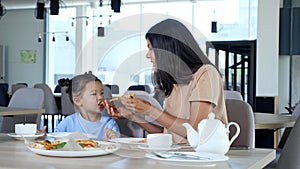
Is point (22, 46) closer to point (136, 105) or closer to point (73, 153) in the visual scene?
point (136, 105)

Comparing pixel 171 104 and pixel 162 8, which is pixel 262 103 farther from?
pixel 171 104

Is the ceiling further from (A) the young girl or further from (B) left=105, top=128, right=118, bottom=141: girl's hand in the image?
(B) left=105, top=128, right=118, bottom=141: girl's hand

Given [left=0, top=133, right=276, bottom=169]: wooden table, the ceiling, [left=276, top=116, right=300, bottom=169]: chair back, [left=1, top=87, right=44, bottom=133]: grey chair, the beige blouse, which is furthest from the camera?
the ceiling

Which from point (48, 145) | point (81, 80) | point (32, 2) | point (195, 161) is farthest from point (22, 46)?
point (195, 161)

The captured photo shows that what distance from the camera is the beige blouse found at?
1714 mm

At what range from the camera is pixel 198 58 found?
70.9 inches

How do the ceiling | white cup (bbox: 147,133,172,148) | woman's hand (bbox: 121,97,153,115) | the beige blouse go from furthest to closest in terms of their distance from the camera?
the ceiling, the beige blouse, woman's hand (bbox: 121,97,153,115), white cup (bbox: 147,133,172,148)

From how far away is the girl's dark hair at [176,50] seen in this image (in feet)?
5.79

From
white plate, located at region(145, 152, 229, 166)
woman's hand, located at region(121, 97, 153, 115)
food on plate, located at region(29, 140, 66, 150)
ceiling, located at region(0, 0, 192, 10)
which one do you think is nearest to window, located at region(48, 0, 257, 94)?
ceiling, located at region(0, 0, 192, 10)

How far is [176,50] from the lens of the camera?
1.78 metres

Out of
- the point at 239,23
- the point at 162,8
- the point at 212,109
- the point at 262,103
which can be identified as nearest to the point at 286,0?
the point at 239,23

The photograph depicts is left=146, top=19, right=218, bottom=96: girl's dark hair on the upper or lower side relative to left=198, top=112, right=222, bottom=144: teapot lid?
upper

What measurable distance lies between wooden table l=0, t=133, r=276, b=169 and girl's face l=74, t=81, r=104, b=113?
521 mm

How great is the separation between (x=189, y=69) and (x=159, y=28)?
194mm
